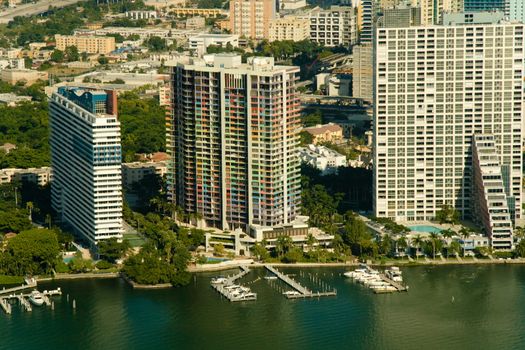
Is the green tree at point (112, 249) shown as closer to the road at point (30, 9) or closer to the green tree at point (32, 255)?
the green tree at point (32, 255)

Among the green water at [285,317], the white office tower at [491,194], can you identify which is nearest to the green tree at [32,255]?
the green water at [285,317]

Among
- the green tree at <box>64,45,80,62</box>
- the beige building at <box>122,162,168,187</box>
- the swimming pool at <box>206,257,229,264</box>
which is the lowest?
the swimming pool at <box>206,257,229,264</box>

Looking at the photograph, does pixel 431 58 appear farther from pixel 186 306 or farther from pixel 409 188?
pixel 186 306

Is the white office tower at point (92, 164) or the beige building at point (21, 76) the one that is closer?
the white office tower at point (92, 164)

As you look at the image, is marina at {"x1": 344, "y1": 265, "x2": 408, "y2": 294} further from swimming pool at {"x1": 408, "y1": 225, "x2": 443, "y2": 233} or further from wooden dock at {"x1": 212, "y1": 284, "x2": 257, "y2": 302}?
wooden dock at {"x1": 212, "y1": 284, "x2": 257, "y2": 302}

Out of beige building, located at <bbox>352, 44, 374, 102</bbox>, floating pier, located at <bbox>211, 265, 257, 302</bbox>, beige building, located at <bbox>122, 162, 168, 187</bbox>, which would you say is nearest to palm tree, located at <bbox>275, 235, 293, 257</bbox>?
floating pier, located at <bbox>211, 265, 257, 302</bbox>

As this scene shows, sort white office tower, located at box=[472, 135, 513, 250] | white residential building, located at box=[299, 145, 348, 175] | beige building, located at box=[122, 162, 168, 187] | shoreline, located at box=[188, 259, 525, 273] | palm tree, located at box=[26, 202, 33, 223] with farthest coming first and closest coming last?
white residential building, located at box=[299, 145, 348, 175]
beige building, located at box=[122, 162, 168, 187]
palm tree, located at box=[26, 202, 33, 223]
white office tower, located at box=[472, 135, 513, 250]
shoreline, located at box=[188, 259, 525, 273]
